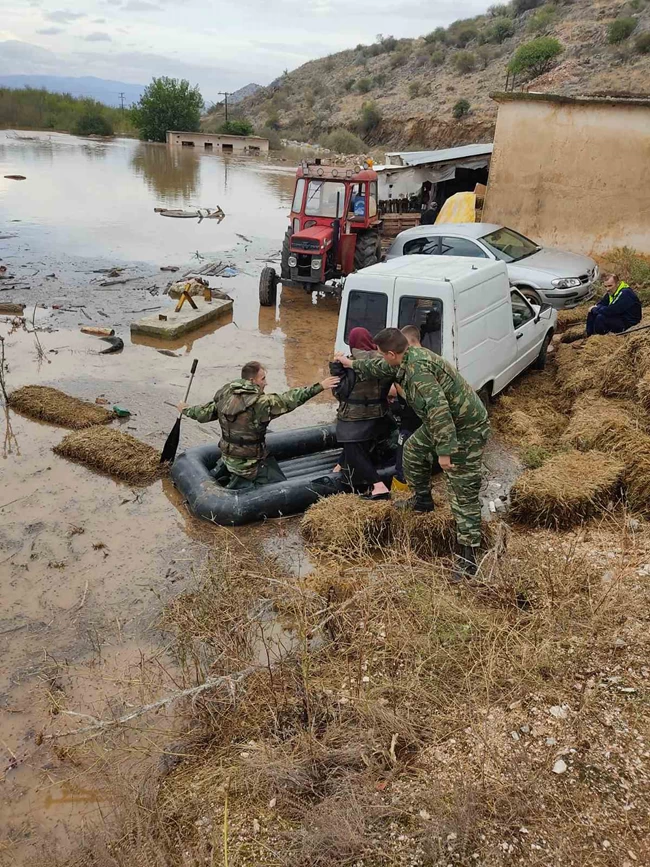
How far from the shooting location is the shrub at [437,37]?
62.2 m

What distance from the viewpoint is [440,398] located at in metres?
4.64

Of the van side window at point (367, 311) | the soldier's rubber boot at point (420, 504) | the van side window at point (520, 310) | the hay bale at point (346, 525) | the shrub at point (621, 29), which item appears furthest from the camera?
the shrub at point (621, 29)

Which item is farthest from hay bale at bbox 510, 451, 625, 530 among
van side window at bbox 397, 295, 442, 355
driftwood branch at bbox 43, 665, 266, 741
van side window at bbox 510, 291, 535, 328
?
van side window at bbox 510, 291, 535, 328

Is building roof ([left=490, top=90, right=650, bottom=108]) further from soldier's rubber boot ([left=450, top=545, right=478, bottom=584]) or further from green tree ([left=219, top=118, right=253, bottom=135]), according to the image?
green tree ([left=219, top=118, right=253, bottom=135])

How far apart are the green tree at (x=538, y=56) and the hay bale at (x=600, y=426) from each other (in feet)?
135

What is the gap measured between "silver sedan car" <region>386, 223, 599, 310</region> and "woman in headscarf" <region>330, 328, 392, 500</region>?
543 cm

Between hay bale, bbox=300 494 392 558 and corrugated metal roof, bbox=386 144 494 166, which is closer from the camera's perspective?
hay bale, bbox=300 494 392 558

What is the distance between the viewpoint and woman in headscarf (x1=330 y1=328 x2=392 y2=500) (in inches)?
229

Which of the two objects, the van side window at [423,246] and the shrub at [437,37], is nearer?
the van side window at [423,246]

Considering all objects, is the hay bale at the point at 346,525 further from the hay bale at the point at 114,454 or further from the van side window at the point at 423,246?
the van side window at the point at 423,246

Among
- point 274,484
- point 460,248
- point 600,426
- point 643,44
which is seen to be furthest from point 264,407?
point 643,44

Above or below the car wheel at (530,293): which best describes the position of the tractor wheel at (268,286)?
below

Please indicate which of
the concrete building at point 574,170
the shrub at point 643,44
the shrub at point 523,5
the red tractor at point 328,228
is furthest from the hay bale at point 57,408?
the shrub at point 523,5

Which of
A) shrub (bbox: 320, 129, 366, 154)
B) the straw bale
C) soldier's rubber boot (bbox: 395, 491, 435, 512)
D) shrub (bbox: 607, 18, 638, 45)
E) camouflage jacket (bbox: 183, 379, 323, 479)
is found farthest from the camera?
shrub (bbox: 320, 129, 366, 154)
